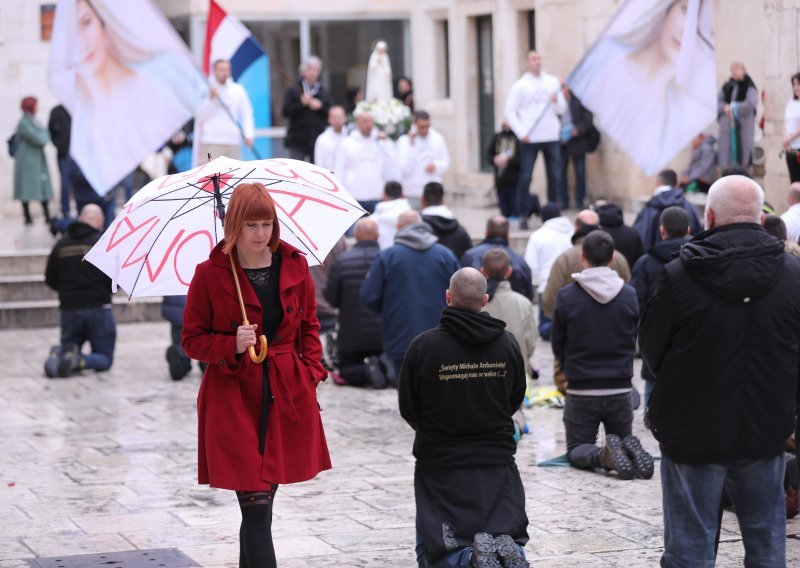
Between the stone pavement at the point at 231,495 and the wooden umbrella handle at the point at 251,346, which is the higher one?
the wooden umbrella handle at the point at 251,346

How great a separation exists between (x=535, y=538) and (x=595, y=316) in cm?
193

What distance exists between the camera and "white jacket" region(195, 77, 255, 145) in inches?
754

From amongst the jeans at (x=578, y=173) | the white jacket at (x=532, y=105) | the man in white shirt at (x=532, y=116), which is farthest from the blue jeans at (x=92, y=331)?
the jeans at (x=578, y=173)

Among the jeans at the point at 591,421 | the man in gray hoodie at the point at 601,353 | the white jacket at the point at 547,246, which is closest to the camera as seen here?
the man in gray hoodie at the point at 601,353

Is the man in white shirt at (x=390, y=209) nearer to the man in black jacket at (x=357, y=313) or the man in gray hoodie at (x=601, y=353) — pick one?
the man in black jacket at (x=357, y=313)

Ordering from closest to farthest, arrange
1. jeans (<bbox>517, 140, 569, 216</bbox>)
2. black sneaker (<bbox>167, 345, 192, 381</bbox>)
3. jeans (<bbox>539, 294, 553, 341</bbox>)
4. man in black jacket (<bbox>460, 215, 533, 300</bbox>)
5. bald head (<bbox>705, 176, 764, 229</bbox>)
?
1. bald head (<bbox>705, 176, 764, 229</bbox>)
2. man in black jacket (<bbox>460, 215, 533, 300</bbox>)
3. black sneaker (<bbox>167, 345, 192, 381</bbox>)
4. jeans (<bbox>539, 294, 553, 341</bbox>)
5. jeans (<bbox>517, 140, 569, 216</bbox>)

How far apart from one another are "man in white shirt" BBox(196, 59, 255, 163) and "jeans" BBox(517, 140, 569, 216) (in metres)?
3.95

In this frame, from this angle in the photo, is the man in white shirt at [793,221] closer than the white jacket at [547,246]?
Yes

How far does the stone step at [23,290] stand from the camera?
19172 mm

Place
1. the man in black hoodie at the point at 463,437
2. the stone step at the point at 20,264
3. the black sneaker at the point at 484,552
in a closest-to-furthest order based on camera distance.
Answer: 1. the black sneaker at the point at 484,552
2. the man in black hoodie at the point at 463,437
3. the stone step at the point at 20,264

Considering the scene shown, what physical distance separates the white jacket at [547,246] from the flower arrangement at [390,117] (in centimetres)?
779

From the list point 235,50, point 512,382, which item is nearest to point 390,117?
point 235,50

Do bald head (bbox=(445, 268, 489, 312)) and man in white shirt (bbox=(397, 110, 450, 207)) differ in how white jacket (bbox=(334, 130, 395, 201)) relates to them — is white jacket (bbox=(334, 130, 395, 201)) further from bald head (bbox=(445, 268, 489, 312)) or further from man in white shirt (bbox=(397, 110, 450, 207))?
bald head (bbox=(445, 268, 489, 312))

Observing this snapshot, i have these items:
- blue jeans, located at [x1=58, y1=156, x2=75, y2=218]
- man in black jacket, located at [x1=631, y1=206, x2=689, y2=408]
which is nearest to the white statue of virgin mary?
blue jeans, located at [x1=58, y1=156, x2=75, y2=218]
